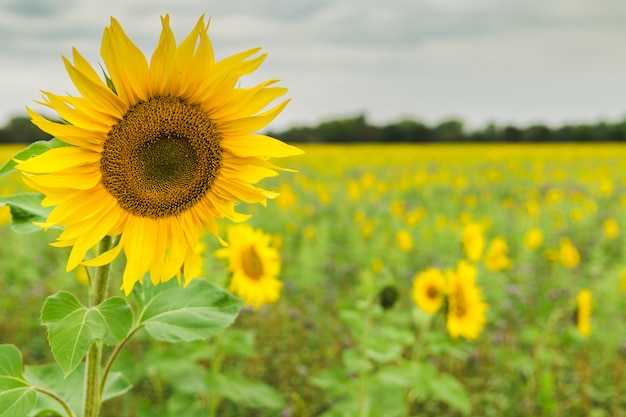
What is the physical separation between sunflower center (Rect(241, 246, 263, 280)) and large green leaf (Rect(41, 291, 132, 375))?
54.2 inches

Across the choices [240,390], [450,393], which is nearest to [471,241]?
[450,393]

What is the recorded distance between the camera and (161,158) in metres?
1.02

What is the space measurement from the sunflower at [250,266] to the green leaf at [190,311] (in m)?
1.07

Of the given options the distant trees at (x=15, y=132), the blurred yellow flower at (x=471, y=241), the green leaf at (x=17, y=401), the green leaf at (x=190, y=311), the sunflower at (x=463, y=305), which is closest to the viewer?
the green leaf at (x=17, y=401)

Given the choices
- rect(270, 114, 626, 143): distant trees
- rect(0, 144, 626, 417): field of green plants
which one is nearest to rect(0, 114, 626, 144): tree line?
rect(270, 114, 626, 143): distant trees

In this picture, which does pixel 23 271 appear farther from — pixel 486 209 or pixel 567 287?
pixel 486 209

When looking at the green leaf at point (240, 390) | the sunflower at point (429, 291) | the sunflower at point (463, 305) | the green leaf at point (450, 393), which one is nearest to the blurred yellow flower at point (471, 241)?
the sunflower at point (429, 291)

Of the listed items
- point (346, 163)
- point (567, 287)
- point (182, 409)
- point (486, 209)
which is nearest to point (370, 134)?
point (346, 163)

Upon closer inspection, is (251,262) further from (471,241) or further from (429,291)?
(471,241)

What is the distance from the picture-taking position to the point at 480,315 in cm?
265

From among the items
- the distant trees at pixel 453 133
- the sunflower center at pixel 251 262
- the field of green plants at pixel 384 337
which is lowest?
the field of green plants at pixel 384 337

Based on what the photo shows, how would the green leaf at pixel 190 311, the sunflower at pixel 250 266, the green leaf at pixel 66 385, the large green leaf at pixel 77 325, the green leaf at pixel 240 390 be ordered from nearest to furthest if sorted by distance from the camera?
the large green leaf at pixel 77 325
the green leaf at pixel 190 311
the green leaf at pixel 66 385
the green leaf at pixel 240 390
the sunflower at pixel 250 266

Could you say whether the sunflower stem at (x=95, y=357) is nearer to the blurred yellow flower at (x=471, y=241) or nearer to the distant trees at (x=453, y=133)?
the blurred yellow flower at (x=471, y=241)

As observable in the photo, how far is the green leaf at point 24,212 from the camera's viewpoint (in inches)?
43.4
